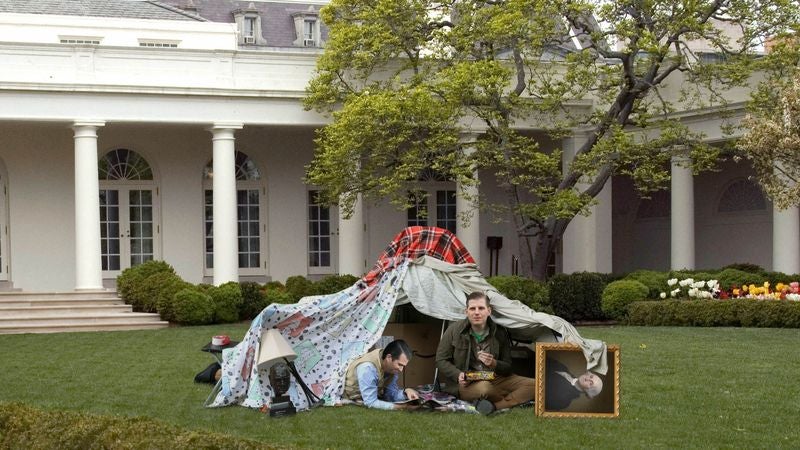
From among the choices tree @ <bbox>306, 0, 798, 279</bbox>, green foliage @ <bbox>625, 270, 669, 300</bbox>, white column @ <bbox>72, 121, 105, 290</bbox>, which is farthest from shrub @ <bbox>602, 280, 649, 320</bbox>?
white column @ <bbox>72, 121, 105, 290</bbox>

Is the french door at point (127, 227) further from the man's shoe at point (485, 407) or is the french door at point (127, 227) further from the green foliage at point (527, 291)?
the man's shoe at point (485, 407)

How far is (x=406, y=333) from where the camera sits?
1393 cm

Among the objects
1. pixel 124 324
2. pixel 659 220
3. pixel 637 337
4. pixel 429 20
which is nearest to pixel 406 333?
pixel 637 337

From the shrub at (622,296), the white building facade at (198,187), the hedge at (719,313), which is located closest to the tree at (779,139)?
the hedge at (719,313)

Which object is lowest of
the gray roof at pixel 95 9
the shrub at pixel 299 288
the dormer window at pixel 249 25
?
the shrub at pixel 299 288

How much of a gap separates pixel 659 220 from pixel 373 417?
24091mm

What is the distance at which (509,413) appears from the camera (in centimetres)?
1221

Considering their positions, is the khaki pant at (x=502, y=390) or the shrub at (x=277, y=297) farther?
the shrub at (x=277, y=297)

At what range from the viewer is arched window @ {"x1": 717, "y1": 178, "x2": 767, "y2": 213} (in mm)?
31297

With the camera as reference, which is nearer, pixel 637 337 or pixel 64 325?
pixel 637 337

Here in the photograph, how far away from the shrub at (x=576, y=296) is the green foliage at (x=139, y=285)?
784 cm

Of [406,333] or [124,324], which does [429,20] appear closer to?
[124,324]

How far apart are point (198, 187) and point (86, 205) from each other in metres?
4.55

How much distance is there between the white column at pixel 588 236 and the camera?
30031 mm
